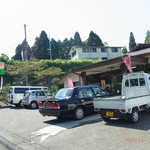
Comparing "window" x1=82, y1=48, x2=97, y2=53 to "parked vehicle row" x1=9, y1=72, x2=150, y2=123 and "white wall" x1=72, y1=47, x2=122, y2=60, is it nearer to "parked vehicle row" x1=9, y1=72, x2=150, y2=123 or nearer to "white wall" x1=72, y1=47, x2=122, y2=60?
"white wall" x1=72, y1=47, x2=122, y2=60

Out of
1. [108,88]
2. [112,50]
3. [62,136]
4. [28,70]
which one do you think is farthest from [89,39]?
[62,136]

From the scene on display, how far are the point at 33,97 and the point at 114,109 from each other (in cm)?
976

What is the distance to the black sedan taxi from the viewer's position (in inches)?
304

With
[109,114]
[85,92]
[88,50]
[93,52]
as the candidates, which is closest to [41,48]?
[88,50]

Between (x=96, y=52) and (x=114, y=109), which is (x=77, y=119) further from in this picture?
(x=96, y=52)

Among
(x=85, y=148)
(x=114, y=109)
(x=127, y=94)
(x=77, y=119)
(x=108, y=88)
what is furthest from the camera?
(x=108, y=88)

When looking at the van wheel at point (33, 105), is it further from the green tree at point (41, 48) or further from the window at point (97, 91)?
the green tree at point (41, 48)

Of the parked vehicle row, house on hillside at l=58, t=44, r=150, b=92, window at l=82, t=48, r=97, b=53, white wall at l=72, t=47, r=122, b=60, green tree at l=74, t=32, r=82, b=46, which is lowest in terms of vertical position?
the parked vehicle row

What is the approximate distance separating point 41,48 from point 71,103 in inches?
1561

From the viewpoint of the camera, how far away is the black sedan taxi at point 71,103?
25.3ft

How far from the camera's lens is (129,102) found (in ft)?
20.7

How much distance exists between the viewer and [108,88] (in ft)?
54.2

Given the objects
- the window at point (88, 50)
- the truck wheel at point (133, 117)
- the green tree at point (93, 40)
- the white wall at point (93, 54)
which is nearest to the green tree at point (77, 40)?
the green tree at point (93, 40)

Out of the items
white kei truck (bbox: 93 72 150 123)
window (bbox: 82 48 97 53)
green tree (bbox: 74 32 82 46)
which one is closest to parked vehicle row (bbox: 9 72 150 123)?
white kei truck (bbox: 93 72 150 123)
